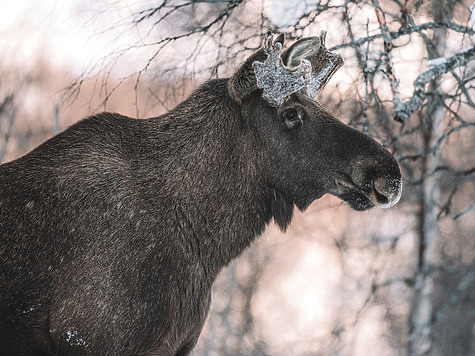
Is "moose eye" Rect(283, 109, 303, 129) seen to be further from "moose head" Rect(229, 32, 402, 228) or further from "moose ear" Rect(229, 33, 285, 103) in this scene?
"moose ear" Rect(229, 33, 285, 103)

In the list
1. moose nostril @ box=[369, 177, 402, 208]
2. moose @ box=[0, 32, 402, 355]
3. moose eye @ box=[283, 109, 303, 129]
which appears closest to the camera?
moose @ box=[0, 32, 402, 355]

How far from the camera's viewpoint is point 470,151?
9859mm

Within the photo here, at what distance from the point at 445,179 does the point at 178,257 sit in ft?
22.5

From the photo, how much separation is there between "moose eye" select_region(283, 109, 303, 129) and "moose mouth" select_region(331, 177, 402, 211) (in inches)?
16.4

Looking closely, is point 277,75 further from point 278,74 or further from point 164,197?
point 164,197

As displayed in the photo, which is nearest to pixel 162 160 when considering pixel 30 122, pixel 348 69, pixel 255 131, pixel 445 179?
pixel 255 131

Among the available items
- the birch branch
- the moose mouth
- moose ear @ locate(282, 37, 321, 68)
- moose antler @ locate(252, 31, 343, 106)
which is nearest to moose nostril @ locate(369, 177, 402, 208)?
the moose mouth

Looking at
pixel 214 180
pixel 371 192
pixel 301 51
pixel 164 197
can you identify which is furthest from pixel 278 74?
pixel 164 197

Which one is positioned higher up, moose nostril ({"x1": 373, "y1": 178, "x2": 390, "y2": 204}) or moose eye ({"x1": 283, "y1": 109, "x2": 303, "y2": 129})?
moose eye ({"x1": 283, "y1": 109, "x2": 303, "y2": 129})

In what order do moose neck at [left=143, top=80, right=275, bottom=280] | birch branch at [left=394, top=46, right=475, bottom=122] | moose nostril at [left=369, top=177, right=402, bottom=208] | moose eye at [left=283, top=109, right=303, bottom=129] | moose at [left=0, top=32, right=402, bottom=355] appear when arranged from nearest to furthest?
moose at [left=0, top=32, right=402, bottom=355] < moose nostril at [left=369, top=177, right=402, bottom=208] < moose neck at [left=143, top=80, right=275, bottom=280] < moose eye at [left=283, top=109, right=303, bottom=129] < birch branch at [left=394, top=46, right=475, bottom=122]

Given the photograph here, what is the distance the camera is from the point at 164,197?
3.65m

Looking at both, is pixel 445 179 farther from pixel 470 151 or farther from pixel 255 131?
pixel 255 131

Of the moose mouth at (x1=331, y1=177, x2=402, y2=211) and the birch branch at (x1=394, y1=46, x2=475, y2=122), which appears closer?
the moose mouth at (x1=331, y1=177, x2=402, y2=211)

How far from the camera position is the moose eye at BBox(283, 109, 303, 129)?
3.82 m
